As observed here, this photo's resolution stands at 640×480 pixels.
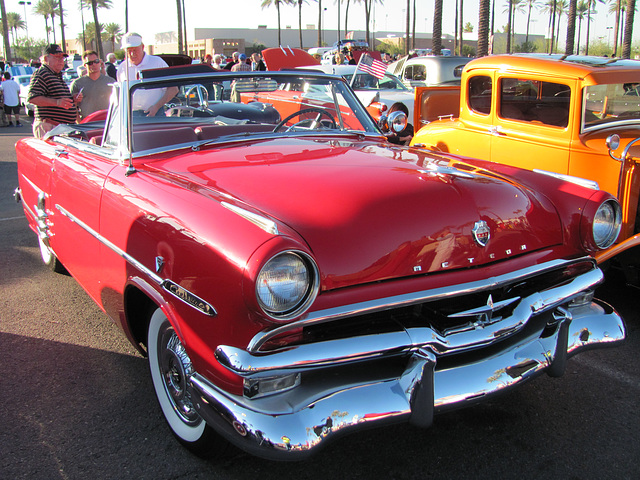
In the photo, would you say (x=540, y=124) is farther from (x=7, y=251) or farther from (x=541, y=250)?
(x=7, y=251)

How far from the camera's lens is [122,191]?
2535 mm

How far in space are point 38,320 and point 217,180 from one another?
197cm

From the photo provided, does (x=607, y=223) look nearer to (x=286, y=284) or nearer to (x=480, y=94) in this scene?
(x=286, y=284)

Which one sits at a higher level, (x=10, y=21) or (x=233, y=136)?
(x=10, y=21)

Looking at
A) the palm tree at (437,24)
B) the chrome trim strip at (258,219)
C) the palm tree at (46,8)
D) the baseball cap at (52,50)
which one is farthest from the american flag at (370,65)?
the palm tree at (46,8)

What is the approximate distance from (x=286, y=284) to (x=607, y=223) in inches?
61.8

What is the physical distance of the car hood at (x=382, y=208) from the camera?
6.56ft

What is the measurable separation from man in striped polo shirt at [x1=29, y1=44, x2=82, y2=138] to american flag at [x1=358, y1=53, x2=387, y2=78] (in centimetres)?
381

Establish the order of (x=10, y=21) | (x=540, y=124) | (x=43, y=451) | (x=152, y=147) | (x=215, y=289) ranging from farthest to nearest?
(x=10, y=21), (x=540, y=124), (x=152, y=147), (x=43, y=451), (x=215, y=289)

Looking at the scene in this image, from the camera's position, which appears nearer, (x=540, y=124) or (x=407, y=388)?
(x=407, y=388)

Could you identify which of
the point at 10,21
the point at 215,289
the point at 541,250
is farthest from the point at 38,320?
the point at 10,21

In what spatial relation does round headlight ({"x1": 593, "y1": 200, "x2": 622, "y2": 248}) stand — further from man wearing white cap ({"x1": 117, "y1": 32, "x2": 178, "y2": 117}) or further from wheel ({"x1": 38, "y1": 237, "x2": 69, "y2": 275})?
wheel ({"x1": 38, "y1": 237, "x2": 69, "y2": 275})

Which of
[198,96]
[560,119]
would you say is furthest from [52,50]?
[560,119]

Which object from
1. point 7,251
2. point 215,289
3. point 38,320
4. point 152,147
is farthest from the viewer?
point 7,251
